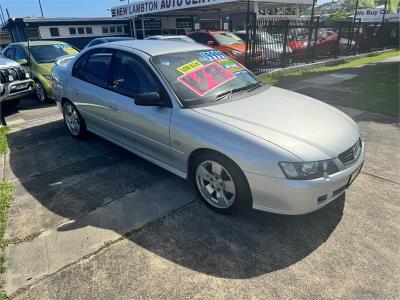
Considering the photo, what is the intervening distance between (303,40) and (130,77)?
11.0 meters

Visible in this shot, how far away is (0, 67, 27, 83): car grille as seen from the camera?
734 centimetres

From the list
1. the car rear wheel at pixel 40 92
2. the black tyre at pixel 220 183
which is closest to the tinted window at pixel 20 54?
the car rear wheel at pixel 40 92

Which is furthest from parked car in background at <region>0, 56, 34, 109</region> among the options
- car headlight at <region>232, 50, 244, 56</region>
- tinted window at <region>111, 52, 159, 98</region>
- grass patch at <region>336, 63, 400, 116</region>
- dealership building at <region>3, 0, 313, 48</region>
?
dealership building at <region>3, 0, 313, 48</region>

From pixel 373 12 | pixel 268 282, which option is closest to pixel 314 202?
pixel 268 282

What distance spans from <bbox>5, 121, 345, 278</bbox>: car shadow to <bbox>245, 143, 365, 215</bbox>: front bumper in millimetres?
325

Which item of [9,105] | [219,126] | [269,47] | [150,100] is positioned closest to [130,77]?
[150,100]

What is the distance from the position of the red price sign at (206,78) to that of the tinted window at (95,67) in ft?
4.46

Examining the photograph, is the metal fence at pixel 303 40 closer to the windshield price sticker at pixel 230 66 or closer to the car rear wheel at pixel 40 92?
the car rear wheel at pixel 40 92

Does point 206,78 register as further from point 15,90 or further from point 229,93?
point 15,90

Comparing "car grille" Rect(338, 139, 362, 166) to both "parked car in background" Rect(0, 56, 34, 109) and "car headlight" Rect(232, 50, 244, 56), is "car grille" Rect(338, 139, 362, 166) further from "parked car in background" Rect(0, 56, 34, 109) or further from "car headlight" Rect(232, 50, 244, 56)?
"car headlight" Rect(232, 50, 244, 56)

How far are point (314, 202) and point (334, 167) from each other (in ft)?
1.20

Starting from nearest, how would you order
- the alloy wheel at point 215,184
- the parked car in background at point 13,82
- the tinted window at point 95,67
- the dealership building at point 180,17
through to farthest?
1. the alloy wheel at point 215,184
2. the tinted window at point 95,67
3. the parked car in background at point 13,82
4. the dealership building at point 180,17

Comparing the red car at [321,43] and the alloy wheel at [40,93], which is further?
the red car at [321,43]

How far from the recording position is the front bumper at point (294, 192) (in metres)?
2.81
